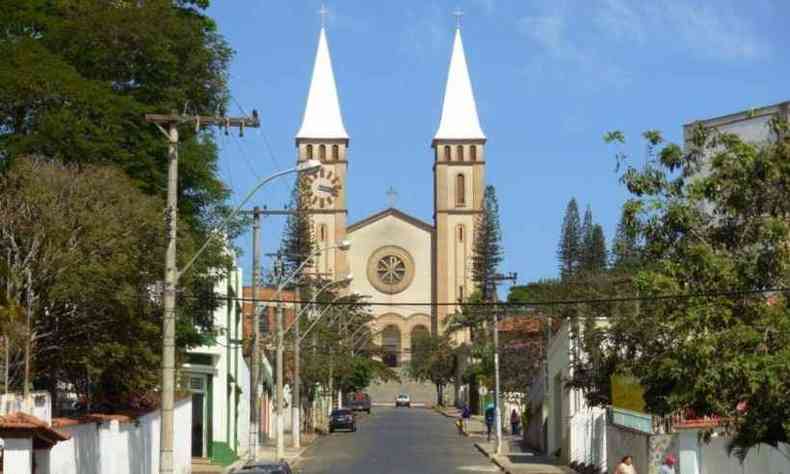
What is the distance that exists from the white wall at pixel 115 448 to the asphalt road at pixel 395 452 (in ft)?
19.2

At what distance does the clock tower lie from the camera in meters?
133

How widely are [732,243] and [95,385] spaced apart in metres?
14.1

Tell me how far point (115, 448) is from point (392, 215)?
350 ft

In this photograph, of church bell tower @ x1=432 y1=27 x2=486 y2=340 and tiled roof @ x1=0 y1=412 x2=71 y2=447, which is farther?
church bell tower @ x1=432 y1=27 x2=486 y2=340

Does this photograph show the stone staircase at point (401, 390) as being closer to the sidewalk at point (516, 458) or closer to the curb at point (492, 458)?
the sidewalk at point (516, 458)

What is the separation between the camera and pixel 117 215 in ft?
89.9

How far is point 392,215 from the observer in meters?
134

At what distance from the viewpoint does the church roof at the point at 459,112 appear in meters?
134

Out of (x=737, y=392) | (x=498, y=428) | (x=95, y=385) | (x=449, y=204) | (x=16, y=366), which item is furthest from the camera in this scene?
(x=449, y=204)

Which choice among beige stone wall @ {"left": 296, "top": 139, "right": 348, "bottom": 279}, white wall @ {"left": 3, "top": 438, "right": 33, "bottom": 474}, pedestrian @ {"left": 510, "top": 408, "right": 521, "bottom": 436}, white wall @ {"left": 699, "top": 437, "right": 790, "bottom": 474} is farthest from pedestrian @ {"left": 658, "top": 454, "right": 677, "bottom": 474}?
beige stone wall @ {"left": 296, "top": 139, "right": 348, "bottom": 279}

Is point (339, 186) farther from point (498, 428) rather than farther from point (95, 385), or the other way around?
point (95, 385)

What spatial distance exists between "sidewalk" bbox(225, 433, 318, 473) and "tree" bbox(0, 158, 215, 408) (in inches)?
463

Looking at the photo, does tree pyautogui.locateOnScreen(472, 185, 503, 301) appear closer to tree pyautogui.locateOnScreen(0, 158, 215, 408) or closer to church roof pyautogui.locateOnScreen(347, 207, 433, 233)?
church roof pyautogui.locateOnScreen(347, 207, 433, 233)

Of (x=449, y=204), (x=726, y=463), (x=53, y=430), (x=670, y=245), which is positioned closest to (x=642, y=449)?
(x=726, y=463)
